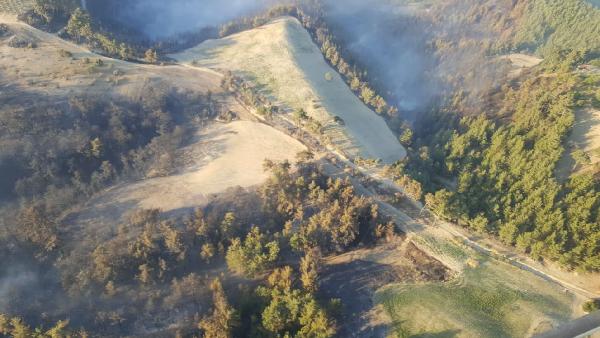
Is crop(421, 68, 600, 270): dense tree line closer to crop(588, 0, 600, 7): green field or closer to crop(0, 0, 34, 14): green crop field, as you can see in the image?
crop(588, 0, 600, 7): green field

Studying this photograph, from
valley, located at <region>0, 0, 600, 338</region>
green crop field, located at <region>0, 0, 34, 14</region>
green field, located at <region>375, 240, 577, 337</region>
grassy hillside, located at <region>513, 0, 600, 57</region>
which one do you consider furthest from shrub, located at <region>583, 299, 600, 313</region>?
green crop field, located at <region>0, 0, 34, 14</region>

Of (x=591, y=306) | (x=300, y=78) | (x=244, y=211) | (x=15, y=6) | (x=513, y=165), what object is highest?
(x=15, y=6)

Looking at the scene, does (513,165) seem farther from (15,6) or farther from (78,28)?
(15,6)

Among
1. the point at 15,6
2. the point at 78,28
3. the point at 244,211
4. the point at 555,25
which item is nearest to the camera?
the point at 244,211

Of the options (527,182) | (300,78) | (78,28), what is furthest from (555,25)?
(78,28)

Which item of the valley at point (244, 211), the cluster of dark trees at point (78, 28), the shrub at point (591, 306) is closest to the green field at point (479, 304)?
the valley at point (244, 211)

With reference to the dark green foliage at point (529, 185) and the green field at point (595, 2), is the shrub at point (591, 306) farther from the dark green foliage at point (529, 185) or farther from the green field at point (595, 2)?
the green field at point (595, 2)
